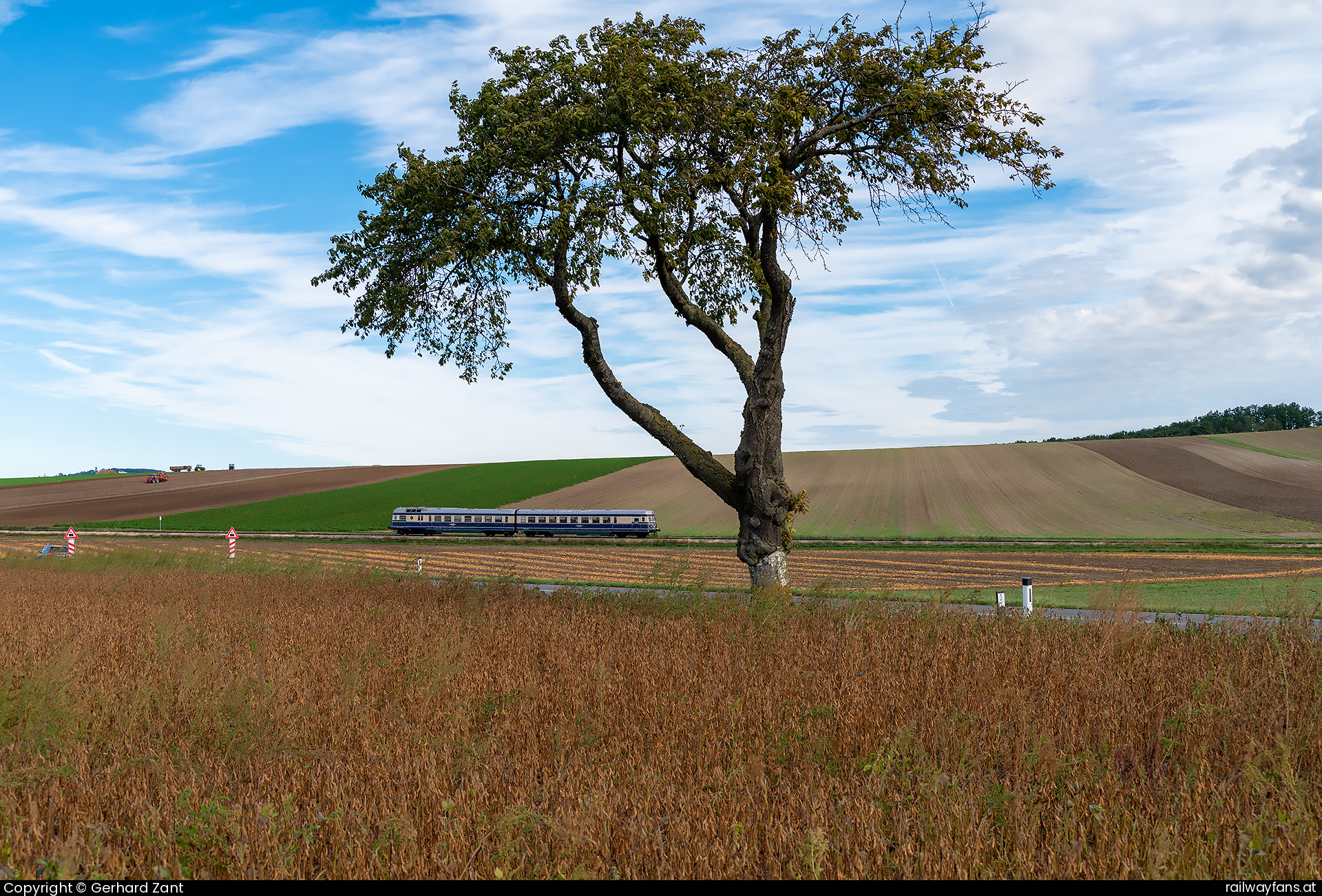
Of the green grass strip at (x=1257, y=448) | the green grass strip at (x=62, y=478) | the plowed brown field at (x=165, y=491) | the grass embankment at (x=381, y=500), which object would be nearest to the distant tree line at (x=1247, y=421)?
the green grass strip at (x=1257, y=448)

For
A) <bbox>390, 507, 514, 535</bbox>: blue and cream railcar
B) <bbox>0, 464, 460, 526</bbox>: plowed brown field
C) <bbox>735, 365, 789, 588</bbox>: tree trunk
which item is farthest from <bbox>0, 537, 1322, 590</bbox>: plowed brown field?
<bbox>0, 464, 460, 526</bbox>: plowed brown field

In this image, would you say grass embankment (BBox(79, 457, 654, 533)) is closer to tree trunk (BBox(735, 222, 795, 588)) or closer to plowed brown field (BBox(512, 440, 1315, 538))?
plowed brown field (BBox(512, 440, 1315, 538))

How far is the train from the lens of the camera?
49.2 meters

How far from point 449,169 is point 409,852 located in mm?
15777

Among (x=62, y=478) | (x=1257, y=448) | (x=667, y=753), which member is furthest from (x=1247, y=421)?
(x=62, y=478)

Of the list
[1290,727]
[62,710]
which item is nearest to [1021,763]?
[1290,727]

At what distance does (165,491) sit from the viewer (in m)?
78.3

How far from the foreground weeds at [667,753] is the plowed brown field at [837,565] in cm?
712

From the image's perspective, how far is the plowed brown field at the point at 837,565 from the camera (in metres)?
22.3

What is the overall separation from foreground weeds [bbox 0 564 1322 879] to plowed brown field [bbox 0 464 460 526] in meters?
65.6

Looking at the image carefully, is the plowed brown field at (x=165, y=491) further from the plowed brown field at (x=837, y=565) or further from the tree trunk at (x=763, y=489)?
the tree trunk at (x=763, y=489)

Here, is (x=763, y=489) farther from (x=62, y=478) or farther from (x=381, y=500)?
(x=62, y=478)

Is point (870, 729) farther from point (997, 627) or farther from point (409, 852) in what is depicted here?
point (997, 627)

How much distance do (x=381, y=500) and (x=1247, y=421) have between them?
10029 centimetres
